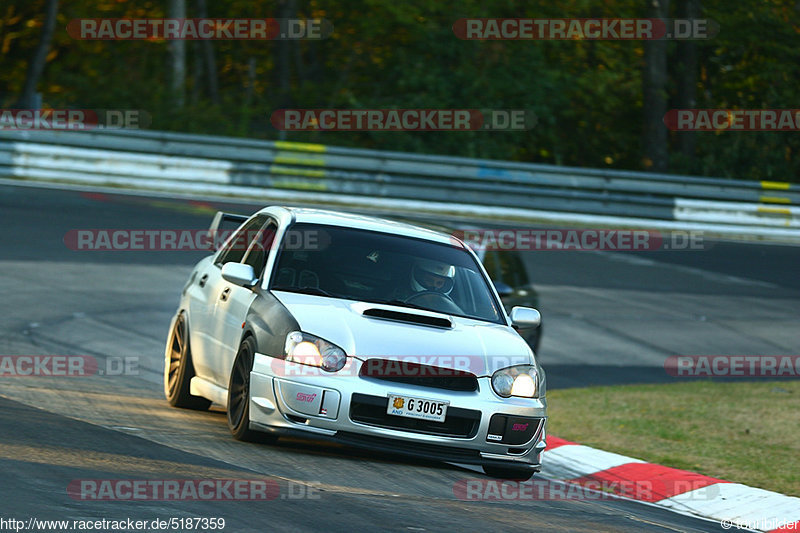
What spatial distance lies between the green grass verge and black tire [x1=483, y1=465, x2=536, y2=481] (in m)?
2.01

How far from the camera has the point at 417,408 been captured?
7.47 m

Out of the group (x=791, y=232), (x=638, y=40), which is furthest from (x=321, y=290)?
(x=638, y=40)

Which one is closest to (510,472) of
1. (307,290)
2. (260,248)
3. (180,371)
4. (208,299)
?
(307,290)

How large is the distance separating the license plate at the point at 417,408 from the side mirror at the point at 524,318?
1322 mm

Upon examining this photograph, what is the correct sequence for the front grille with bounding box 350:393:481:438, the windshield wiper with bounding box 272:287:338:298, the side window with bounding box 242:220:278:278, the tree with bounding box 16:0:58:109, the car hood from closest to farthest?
1. the front grille with bounding box 350:393:481:438
2. the car hood
3. the windshield wiper with bounding box 272:287:338:298
4. the side window with bounding box 242:220:278:278
5. the tree with bounding box 16:0:58:109

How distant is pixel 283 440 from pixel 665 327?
1029 cm


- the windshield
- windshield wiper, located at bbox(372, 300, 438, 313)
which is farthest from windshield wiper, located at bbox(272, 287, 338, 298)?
windshield wiper, located at bbox(372, 300, 438, 313)

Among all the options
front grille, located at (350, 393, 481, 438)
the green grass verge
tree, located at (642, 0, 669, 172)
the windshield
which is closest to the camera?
front grille, located at (350, 393, 481, 438)

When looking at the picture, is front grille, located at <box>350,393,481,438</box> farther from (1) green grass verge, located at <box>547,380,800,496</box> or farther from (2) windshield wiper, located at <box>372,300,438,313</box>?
(1) green grass verge, located at <box>547,380,800,496</box>

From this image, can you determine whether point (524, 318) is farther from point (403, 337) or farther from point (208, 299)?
point (208, 299)

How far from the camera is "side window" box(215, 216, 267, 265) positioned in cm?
945

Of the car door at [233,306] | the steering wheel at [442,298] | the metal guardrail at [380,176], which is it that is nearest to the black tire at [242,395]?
the car door at [233,306]

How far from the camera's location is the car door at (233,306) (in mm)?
8375

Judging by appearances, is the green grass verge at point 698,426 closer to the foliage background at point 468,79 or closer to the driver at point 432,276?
the driver at point 432,276
